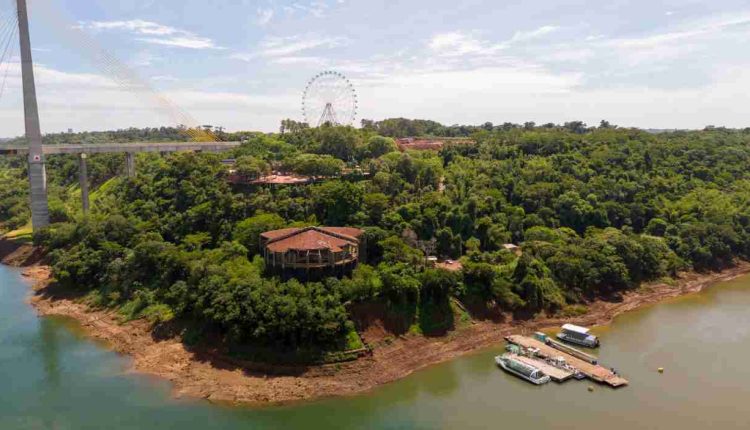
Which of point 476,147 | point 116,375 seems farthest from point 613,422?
point 476,147

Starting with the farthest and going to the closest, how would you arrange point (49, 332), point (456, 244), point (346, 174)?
point (346, 174)
point (456, 244)
point (49, 332)

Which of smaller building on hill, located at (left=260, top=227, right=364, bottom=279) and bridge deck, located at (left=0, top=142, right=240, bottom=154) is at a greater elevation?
bridge deck, located at (left=0, top=142, right=240, bottom=154)

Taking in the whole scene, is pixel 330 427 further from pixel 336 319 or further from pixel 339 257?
pixel 339 257

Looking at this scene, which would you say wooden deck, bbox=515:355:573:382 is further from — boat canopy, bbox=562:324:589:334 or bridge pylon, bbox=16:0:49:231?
bridge pylon, bbox=16:0:49:231

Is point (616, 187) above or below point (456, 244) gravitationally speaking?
above

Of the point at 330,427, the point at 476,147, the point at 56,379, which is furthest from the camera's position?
the point at 476,147

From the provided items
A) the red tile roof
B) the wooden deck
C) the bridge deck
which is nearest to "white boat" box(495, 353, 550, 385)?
the wooden deck
